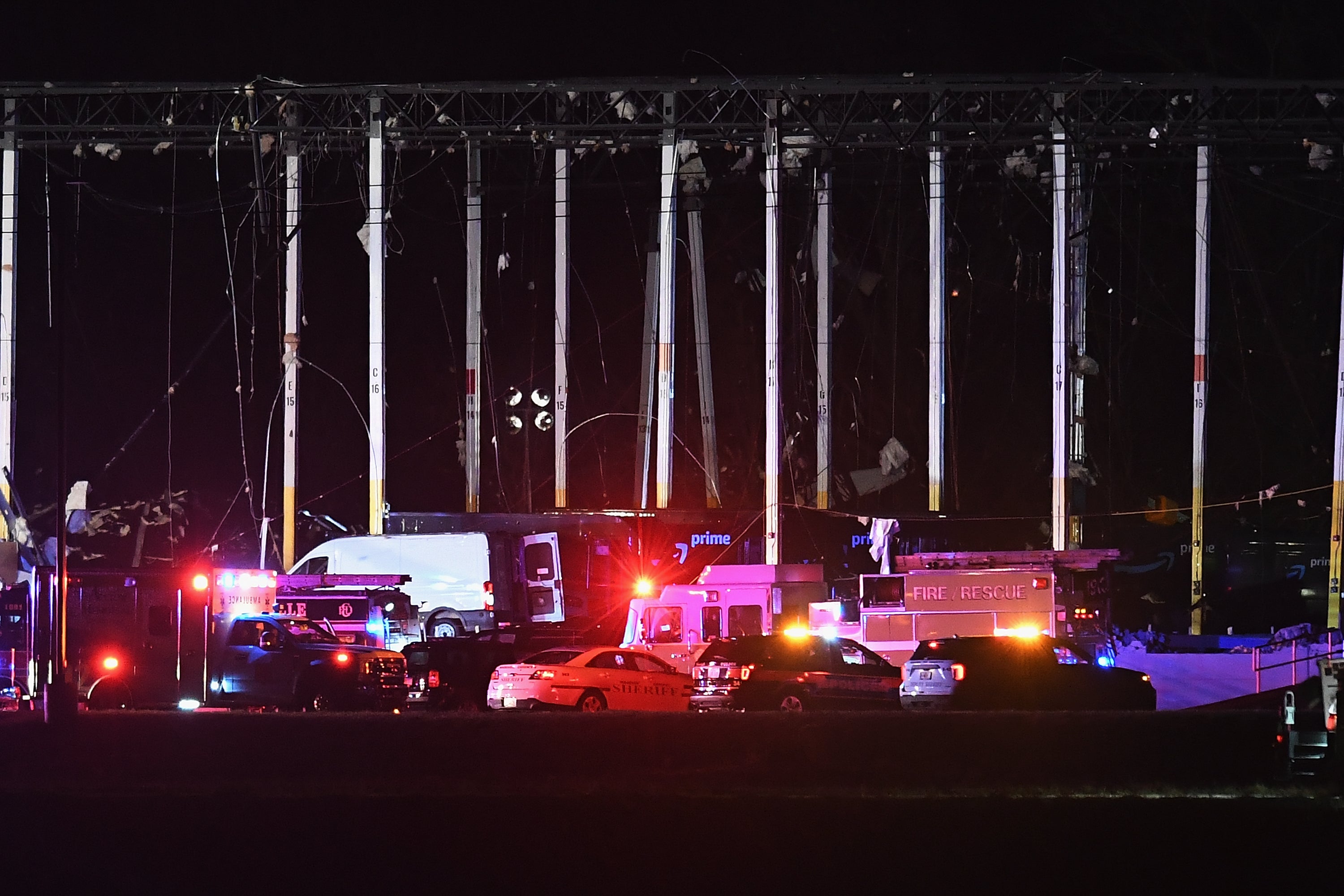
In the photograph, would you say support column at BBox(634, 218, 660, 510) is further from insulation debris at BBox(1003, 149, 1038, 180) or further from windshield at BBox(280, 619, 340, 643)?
windshield at BBox(280, 619, 340, 643)

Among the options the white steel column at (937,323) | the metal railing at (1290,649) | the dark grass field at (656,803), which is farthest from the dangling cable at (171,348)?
the dark grass field at (656,803)

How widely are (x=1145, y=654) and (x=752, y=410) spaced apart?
1366 cm

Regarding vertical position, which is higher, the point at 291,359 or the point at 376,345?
the point at 376,345

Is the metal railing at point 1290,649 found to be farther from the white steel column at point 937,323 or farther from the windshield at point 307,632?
the windshield at point 307,632

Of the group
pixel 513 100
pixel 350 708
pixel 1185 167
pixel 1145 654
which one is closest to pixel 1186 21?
pixel 1185 167

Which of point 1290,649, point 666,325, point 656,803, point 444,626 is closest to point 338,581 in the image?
point 444,626

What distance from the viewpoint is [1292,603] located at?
3441 cm

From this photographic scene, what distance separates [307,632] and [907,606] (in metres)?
9.40

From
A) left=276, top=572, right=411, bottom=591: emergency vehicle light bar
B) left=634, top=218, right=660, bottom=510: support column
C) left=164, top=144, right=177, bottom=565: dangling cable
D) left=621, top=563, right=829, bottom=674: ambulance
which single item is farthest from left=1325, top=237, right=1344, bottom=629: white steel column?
left=164, top=144, right=177, bottom=565: dangling cable

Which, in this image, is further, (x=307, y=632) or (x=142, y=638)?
(x=307, y=632)

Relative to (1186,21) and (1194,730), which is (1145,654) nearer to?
(1194,730)

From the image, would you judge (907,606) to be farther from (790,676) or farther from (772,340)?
(772,340)

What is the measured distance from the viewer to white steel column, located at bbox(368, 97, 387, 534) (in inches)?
1319

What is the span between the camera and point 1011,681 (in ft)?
68.9
